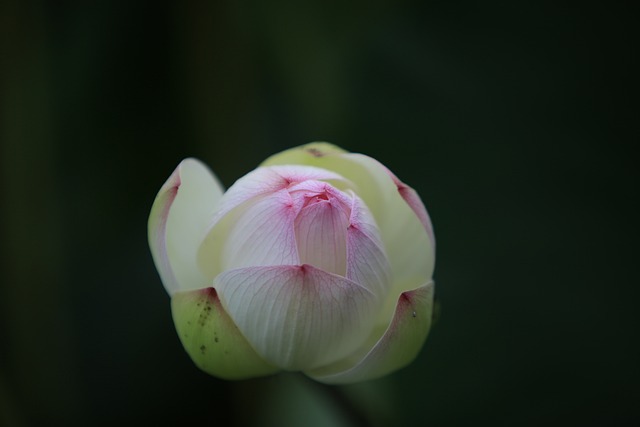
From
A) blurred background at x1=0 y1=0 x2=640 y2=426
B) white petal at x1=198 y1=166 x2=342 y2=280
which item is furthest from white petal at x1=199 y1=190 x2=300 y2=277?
blurred background at x1=0 y1=0 x2=640 y2=426

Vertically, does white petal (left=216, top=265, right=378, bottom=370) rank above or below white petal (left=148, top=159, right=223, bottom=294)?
below

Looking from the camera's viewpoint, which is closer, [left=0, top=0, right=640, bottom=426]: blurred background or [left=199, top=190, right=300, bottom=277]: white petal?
[left=199, top=190, right=300, bottom=277]: white petal

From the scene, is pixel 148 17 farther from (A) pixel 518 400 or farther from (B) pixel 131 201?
(A) pixel 518 400

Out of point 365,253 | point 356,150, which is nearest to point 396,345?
point 365,253

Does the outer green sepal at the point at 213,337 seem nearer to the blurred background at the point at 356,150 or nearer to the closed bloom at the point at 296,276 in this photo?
the closed bloom at the point at 296,276

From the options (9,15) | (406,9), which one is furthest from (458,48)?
(9,15)

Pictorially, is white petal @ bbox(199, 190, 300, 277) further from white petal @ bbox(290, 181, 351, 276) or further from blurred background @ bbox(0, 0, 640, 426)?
blurred background @ bbox(0, 0, 640, 426)
